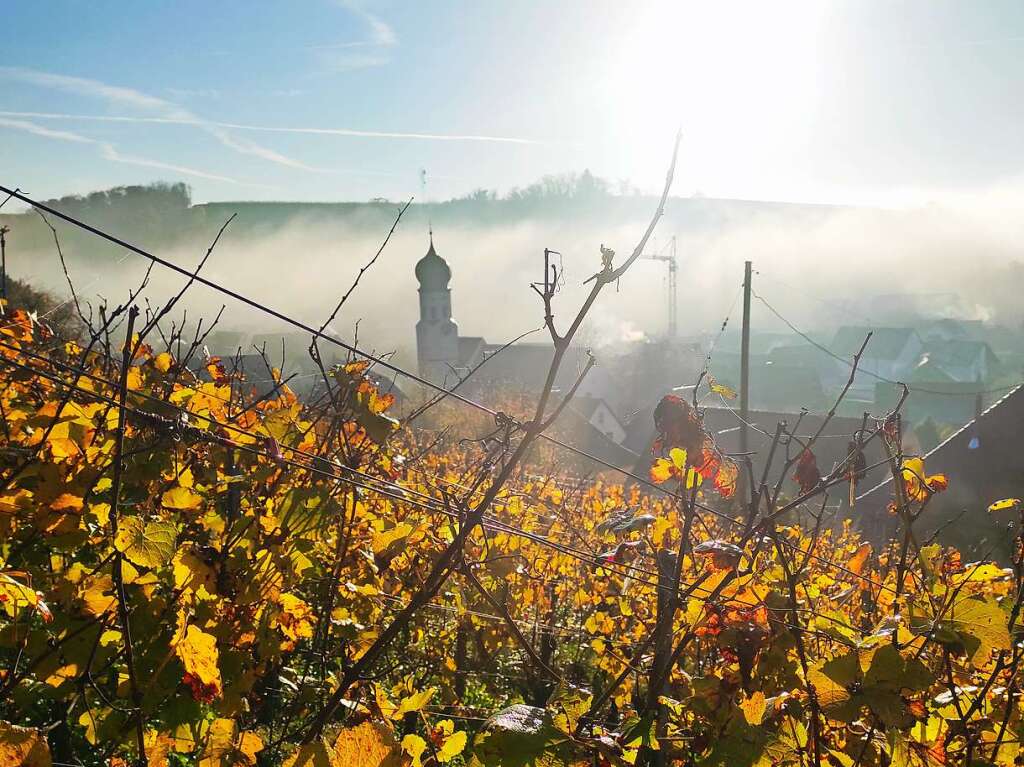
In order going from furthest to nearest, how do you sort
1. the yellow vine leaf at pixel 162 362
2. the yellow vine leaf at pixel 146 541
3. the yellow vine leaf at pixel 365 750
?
1. the yellow vine leaf at pixel 162 362
2. the yellow vine leaf at pixel 146 541
3. the yellow vine leaf at pixel 365 750

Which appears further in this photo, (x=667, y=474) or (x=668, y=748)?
(x=667, y=474)

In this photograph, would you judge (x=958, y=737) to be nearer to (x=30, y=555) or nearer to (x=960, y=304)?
(x=30, y=555)

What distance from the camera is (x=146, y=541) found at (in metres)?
1.30

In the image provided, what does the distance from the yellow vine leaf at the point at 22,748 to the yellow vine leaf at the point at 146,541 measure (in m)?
0.31

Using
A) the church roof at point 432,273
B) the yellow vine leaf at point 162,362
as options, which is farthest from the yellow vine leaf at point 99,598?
the church roof at point 432,273

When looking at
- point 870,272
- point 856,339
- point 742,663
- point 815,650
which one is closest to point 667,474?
point 742,663

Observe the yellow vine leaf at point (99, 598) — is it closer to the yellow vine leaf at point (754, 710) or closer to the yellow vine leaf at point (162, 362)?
the yellow vine leaf at point (754, 710)

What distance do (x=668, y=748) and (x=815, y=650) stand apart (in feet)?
4.33

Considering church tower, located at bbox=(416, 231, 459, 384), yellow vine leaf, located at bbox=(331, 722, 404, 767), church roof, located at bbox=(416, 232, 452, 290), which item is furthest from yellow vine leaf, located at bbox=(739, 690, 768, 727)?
church roof, located at bbox=(416, 232, 452, 290)

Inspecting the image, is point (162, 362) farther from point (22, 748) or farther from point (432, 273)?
point (432, 273)

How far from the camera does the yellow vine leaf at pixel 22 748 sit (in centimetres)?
101

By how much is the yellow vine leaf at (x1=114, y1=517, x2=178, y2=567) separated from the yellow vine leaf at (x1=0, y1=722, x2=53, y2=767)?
31 centimetres

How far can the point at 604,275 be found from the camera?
1.03 meters

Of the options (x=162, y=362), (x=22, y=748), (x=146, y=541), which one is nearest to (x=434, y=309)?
(x=162, y=362)
